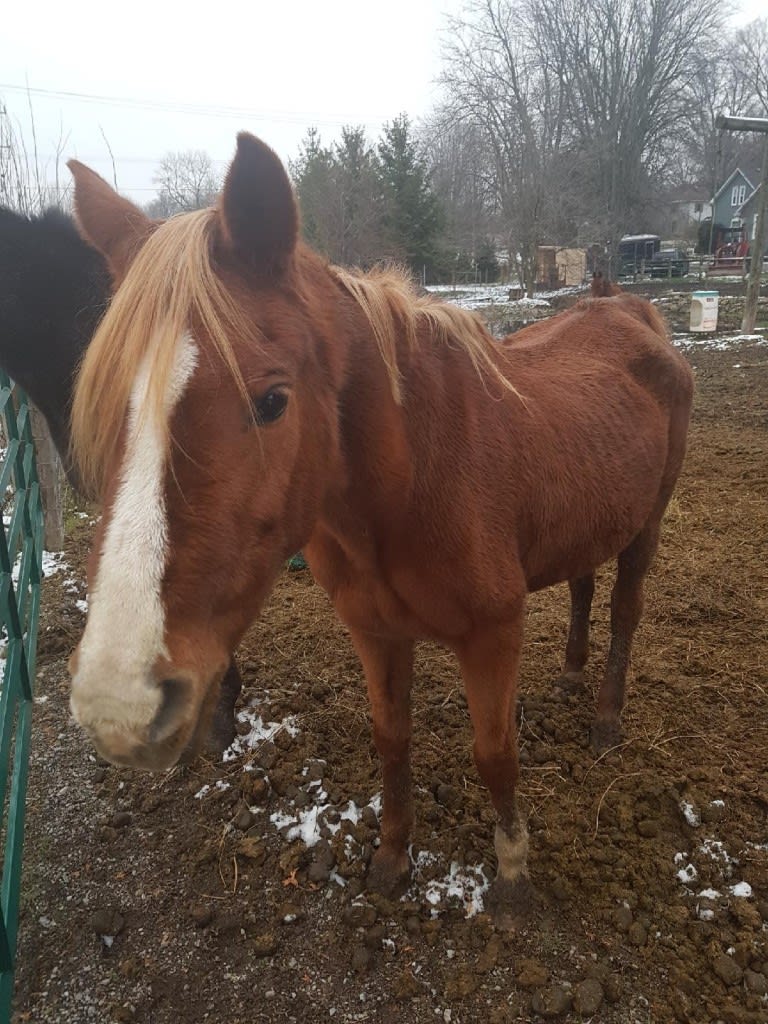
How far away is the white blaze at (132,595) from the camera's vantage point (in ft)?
3.27

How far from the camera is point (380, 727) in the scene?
7.57 feet

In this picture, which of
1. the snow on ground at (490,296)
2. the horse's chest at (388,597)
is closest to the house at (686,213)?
the snow on ground at (490,296)

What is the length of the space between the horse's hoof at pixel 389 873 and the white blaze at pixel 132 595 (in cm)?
165

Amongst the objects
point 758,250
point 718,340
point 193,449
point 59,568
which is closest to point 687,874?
point 193,449

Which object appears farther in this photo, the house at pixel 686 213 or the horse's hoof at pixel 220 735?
the house at pixel 686 213

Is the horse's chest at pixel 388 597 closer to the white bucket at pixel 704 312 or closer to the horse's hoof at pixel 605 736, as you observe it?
the horse's hoof at pixel 605 736

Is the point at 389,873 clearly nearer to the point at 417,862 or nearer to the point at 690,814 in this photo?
the point at 417,862

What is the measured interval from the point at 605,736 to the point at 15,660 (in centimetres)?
259

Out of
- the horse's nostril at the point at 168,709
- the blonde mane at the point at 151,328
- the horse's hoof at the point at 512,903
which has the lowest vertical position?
the horse's hoof at the point at 512,903

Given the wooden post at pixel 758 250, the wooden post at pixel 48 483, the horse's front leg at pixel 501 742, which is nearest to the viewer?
the horse's front leg at pixel 501 742

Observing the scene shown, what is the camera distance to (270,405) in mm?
1198

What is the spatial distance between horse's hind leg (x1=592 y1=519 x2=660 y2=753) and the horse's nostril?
241 centimetres

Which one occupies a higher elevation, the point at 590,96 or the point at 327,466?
the point at 590,96

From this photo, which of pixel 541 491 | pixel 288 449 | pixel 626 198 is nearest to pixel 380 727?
pixel 541 491
